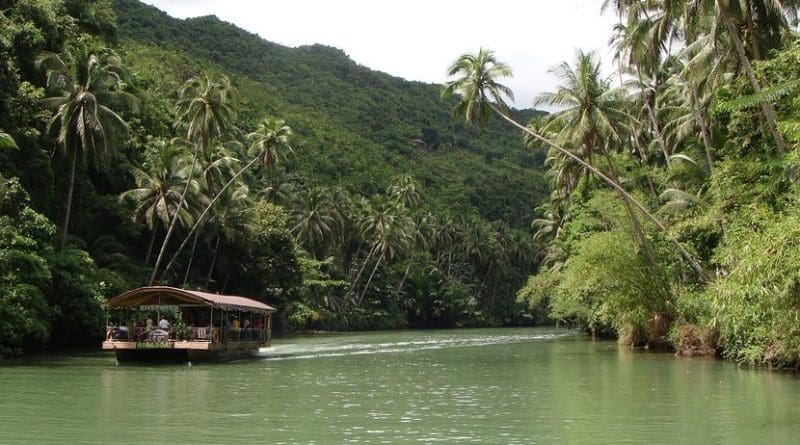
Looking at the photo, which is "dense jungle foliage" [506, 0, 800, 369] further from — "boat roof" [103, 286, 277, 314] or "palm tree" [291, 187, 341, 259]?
"palm tree" [291, 187, 341, 259]

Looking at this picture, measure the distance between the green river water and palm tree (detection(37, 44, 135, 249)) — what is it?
1144 centimetres

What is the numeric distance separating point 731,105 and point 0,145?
63.7ft

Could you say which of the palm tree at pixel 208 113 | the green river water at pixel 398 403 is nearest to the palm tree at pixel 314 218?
the palm tree at pixel 208 113

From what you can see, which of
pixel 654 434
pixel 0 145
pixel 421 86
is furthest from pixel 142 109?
pixel 421 86

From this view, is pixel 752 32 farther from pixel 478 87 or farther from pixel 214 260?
pixel 214 260

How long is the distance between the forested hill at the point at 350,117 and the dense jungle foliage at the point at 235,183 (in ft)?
1.19

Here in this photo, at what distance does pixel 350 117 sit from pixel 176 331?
84.2 metres

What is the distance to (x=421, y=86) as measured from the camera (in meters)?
144

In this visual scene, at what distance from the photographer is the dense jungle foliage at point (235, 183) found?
36312 mm

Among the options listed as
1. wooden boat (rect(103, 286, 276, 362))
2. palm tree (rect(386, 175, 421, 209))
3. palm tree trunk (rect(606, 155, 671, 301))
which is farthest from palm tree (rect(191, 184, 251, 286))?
palm tree (rect(386, 175, 421, 209))

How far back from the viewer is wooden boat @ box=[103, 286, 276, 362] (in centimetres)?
3008

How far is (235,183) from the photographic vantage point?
190 feet

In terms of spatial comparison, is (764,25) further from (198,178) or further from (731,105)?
(198,178)

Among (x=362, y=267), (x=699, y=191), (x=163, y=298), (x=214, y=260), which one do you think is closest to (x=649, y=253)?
(x=699, y=191)
